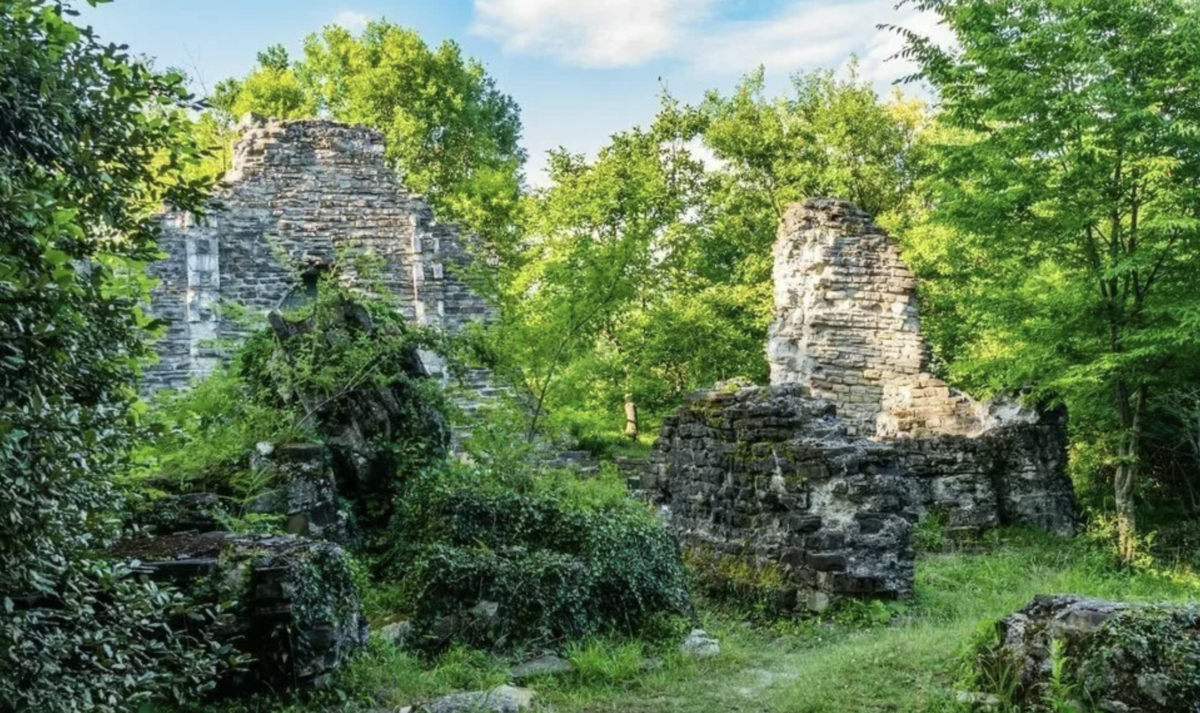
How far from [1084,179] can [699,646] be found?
703 cm

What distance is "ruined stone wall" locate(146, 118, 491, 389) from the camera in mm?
16875

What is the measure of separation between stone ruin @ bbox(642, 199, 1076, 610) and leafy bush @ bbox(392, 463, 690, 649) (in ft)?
5.62

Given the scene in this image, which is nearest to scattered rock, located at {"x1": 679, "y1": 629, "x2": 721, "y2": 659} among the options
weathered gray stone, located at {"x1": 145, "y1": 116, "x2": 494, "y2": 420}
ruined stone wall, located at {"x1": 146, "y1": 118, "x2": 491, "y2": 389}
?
weathered gray stone, located at {"x1": 145, "y1": 116, "x2": 494, "y2": 420}

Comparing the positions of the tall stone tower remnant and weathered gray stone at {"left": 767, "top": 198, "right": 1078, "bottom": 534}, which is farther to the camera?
the tall stone tower remnant

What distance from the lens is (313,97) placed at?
105 ft

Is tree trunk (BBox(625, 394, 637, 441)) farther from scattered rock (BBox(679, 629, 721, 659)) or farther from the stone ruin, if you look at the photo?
scattered rock (BBox(679, 629, 721, 659))

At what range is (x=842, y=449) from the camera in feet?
29.4

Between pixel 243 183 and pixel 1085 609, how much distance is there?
55.8 feet

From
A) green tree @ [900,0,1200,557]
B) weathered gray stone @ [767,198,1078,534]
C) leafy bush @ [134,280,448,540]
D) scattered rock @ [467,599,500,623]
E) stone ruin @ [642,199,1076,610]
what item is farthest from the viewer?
weathered gray stone @ [767,198,1078,534]

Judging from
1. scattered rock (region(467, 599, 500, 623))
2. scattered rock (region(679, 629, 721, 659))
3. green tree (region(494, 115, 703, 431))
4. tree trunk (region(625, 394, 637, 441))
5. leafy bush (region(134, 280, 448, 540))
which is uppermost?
green tree (region(494, 115, 703, 431))

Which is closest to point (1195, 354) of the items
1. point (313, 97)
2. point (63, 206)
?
point (63, 206)

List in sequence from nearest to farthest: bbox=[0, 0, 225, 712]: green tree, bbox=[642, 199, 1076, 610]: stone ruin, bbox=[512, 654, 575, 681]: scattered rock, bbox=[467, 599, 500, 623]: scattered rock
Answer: bbox=[0, 0, 225, 712]: green tree, bbox=[512, 654, 575, 681]: scattered rock, bbox=[467, 599, 500, 623]: scattered rock, bbox=[642, 199, 1076, 610]: stone ruin

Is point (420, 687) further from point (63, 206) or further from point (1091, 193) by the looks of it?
point (1091, 193)

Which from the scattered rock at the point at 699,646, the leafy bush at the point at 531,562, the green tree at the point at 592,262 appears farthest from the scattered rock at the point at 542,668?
the green tree at the point at 592,262
